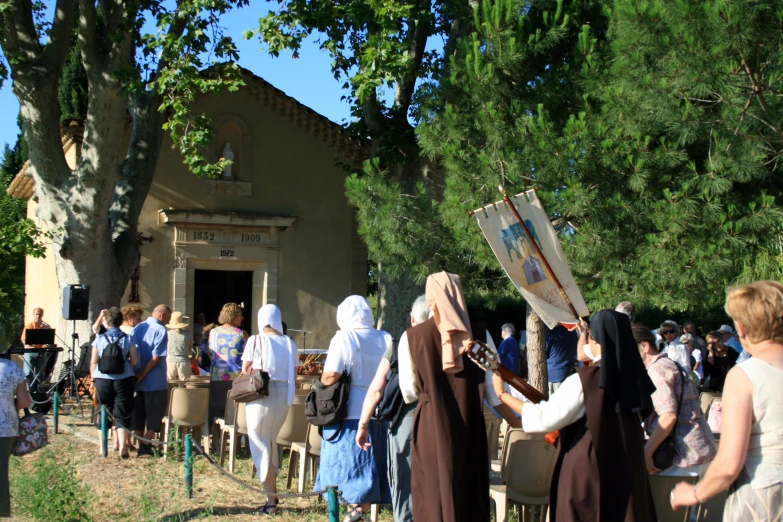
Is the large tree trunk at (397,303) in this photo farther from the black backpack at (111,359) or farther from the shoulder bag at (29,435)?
the shoulder bag at (29,435)

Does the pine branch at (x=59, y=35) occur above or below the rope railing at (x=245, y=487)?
above

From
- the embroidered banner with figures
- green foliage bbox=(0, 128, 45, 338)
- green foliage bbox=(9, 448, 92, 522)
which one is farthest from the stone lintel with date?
the embroidered banner with figures

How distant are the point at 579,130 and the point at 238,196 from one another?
396 inches

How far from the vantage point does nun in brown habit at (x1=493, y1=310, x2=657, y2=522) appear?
380 cm

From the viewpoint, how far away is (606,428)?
3820 millimetres

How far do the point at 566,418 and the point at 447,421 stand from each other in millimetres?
701

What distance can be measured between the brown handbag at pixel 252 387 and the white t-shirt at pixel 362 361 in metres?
0.78

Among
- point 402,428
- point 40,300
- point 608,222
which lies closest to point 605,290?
point 608,222

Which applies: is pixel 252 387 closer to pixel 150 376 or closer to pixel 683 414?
pixel 150 376

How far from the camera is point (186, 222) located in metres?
17.5

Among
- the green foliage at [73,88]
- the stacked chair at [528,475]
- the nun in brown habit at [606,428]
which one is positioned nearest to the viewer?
the nun in brown habit at [606,428]

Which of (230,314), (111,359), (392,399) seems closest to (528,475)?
(392,399)

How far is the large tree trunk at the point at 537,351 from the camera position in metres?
12.1

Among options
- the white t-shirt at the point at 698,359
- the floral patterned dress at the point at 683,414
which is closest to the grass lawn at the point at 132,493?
the floral patterned dress at the point at 683,414
